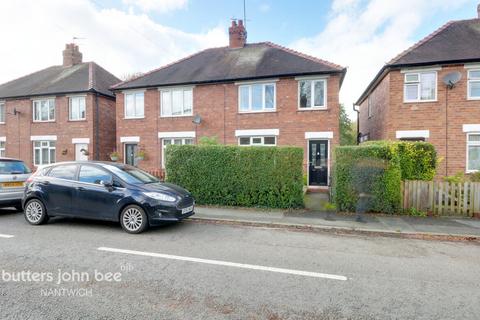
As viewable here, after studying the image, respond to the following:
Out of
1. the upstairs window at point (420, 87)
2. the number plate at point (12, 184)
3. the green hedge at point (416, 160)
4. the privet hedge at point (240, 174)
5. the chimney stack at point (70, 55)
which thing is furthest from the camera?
the chimney stack at point (70, 55)

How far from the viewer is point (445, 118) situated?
38.5ft

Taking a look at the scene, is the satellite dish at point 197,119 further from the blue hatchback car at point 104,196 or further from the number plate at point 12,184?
the number plate at point 12,184

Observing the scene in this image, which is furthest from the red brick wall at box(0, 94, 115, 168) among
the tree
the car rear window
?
the tree

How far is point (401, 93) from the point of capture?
480 inches

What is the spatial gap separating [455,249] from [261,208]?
→ 15.8 feet

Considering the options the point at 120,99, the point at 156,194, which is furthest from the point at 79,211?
the point at 120,99

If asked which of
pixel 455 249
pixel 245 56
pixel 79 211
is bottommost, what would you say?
pixel 455 249

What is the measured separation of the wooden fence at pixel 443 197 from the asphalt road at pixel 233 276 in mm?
2546

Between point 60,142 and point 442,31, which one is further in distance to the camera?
point 60,142

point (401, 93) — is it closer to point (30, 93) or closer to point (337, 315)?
point (337, 315)

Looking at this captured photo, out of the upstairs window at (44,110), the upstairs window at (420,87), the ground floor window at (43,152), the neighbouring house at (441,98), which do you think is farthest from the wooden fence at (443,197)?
the upstairs window at (44,110)

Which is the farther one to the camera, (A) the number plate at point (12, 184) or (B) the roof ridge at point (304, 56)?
(B) the roof ridge at point (304, 56)

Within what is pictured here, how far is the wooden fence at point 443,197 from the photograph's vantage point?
301 inches

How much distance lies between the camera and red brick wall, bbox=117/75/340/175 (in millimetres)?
12992
